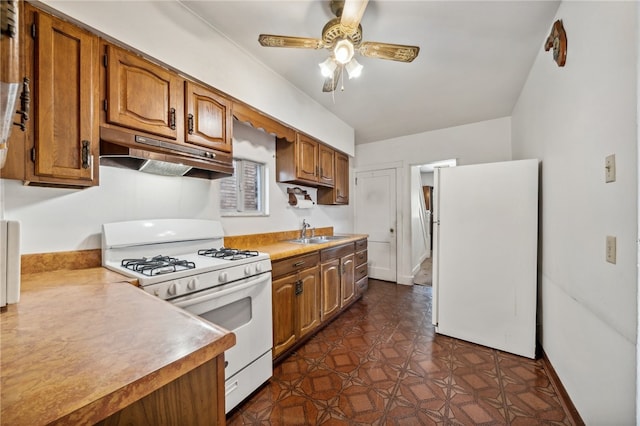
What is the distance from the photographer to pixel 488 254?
7.16 feet

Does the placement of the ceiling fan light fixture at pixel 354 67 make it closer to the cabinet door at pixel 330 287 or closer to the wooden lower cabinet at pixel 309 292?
the wooden lower cabinet at pixel 309 292

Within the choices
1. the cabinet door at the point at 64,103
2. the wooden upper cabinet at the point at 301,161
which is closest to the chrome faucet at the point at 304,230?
the wooden upper cabinet at the point at 301,161

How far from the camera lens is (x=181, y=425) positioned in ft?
2.01

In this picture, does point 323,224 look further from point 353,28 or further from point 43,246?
point 43,246

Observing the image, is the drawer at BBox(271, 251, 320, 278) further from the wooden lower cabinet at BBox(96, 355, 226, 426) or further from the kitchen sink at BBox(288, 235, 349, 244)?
the wooden lower cabinet at BBox(96, 355, 226, 426)

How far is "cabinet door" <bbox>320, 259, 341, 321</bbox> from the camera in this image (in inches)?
96.6

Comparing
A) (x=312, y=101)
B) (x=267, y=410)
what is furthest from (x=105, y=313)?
(x=312, y=101)

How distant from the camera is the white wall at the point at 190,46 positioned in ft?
4.28

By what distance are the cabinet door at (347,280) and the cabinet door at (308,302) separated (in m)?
0.52

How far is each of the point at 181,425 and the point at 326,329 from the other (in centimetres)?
206

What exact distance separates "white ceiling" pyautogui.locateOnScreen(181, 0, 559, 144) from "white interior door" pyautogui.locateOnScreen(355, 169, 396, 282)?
1296mm

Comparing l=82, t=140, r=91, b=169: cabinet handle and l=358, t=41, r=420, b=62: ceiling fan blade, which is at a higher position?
l=358, t=41, r=420, b=62: ceiling fan blade

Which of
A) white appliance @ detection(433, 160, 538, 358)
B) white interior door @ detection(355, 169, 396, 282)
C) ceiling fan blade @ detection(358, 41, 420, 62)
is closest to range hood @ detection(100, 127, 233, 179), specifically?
ceiling fan blade @ detection(358, 41, 420, 62)

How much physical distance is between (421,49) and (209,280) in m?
2.30
